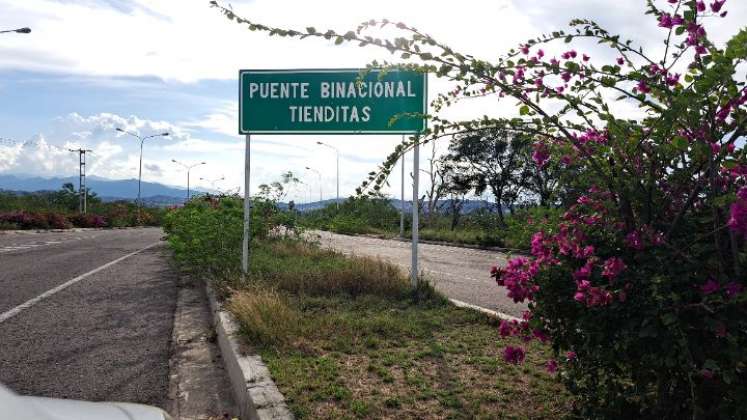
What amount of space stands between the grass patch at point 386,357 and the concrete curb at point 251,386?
10 centimetres

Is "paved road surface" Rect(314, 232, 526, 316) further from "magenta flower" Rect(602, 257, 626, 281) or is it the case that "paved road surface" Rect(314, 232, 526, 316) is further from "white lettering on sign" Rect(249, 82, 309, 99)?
"magenta flower" Rect(602, 257, 626, 281)

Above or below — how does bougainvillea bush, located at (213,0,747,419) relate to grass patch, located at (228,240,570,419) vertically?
above

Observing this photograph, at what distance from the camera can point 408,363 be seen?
5.16m

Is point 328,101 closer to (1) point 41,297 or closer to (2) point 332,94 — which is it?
(2) point 332,94

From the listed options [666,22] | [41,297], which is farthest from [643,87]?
[41,297]

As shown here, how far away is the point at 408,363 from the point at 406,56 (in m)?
2.82

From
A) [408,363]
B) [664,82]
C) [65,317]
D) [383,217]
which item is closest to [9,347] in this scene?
[65,317]

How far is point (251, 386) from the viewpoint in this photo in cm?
437

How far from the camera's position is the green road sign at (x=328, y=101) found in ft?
29.3

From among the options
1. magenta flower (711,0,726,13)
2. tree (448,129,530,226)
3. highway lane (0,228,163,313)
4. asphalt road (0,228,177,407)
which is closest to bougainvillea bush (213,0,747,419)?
magenta flower (711,0,726,13)

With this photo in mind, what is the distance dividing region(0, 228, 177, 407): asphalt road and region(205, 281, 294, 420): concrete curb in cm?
55

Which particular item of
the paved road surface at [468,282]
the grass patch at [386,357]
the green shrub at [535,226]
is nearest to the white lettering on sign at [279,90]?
the grass patch at [386,357]

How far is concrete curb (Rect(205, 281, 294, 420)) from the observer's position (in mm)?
3944

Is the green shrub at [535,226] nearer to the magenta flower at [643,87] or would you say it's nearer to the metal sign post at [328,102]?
the magenta flower at [643,87]
